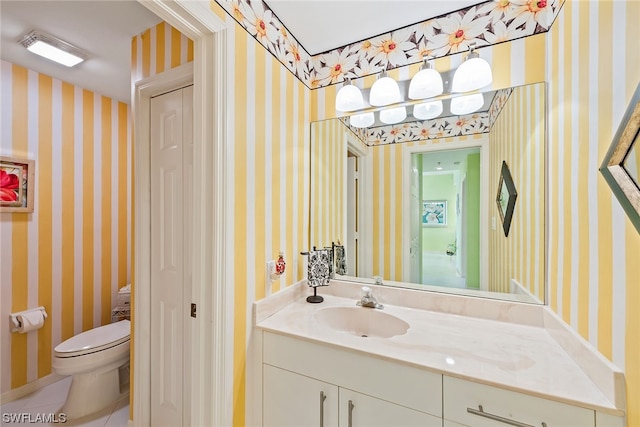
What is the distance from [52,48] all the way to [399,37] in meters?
2.23

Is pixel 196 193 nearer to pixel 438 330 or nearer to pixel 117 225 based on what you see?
pixel 438 330

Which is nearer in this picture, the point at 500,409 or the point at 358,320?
the point at 500,409

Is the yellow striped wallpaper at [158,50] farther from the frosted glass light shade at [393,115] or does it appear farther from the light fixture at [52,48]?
the frosted glass light shade at [393,115]

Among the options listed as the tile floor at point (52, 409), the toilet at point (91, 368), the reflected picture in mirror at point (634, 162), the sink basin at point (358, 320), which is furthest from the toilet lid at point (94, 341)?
the reflected picture in mirror at point (634, 162)

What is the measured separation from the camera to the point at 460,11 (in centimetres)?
135

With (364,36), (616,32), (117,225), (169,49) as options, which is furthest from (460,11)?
(117,225)

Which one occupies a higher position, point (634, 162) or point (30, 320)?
point (634, 162)

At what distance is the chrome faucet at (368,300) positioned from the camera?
142 cm

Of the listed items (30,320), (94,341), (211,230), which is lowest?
(94,341)

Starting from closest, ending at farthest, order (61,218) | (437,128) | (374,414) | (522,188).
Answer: (374,414), (522,188), (437,128), (61,218)

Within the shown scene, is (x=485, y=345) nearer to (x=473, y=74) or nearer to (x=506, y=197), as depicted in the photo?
(x=506, y=197)

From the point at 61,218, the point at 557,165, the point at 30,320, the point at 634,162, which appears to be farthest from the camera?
the point at 61,218

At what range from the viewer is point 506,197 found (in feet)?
4.37

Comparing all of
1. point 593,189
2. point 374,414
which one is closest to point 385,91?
point 593,189
